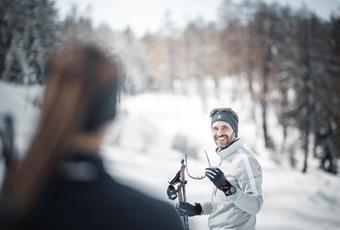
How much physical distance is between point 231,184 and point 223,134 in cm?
58

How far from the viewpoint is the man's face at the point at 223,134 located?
3105 mm

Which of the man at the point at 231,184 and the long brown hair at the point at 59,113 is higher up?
the long brown hair at the point at 59,113

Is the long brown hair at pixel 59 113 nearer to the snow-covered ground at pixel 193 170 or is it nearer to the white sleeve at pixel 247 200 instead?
the snow-covered ground at pixel 193 170

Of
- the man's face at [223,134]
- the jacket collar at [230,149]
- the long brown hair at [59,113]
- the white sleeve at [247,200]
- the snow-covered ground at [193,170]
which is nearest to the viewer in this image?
the long brown hair at [59,113]

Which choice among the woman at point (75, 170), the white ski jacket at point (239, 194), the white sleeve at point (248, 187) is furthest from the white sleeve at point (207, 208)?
the woman at point (75, 170)

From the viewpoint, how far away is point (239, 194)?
106 inches

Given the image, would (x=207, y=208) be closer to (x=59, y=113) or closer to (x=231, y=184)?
(x=231, y=184)

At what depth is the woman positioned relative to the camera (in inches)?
33.5

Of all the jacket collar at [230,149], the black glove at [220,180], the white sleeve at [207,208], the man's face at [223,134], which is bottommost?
the white sleeve at [207,208]

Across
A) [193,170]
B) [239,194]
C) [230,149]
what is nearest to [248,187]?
[239,194]

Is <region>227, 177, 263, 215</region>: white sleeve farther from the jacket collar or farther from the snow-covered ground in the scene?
the snow-covered ground

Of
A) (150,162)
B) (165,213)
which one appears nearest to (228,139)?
(165,213)

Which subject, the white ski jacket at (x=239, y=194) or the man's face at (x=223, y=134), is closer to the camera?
the white ski jacket at (x=239, y=194)

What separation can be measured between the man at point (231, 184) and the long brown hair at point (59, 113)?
Answer: 6.37ft
